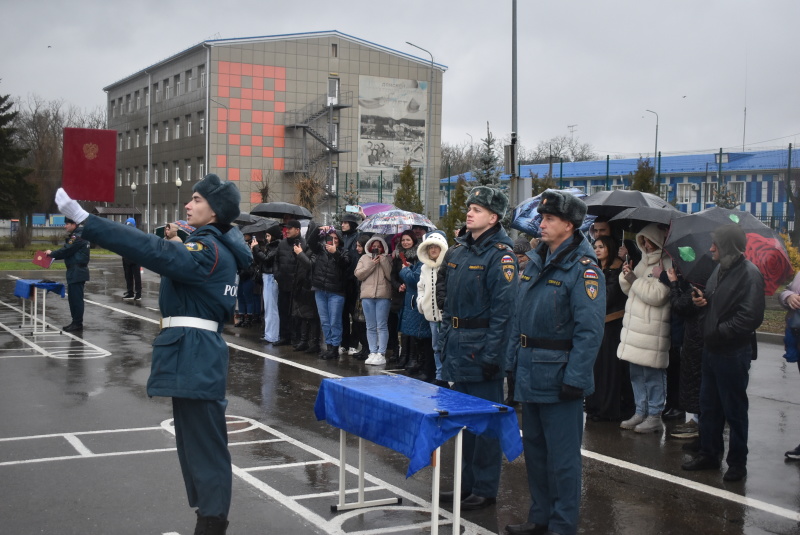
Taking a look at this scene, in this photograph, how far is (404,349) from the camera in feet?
43.8

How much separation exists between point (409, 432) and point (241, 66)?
5721 centimetres

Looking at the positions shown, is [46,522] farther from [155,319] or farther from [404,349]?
[155,319]

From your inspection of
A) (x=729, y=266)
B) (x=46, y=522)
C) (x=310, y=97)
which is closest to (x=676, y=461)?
(x=729, y=266)

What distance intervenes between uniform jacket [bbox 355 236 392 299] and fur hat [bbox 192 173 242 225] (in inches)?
305

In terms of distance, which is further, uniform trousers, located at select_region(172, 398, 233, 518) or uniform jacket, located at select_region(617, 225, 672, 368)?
uniform jacket, located at select_region(617, 225, 672, 368)

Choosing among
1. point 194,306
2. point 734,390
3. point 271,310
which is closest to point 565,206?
point 194,306

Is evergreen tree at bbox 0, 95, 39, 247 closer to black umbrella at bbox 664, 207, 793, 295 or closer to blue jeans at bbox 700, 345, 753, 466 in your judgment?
black umbrella at bbox 664, 207, 793, 295

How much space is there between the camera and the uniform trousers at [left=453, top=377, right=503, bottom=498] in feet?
22.2

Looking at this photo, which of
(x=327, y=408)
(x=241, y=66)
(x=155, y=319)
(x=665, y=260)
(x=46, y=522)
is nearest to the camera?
(x=46, y=522)

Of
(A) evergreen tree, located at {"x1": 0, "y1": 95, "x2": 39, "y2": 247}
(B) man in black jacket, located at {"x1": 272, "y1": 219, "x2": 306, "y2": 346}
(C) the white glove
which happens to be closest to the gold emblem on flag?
(C) the white glove

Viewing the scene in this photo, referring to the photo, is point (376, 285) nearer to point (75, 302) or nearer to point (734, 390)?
point (734, 390)

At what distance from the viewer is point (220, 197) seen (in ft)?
18.7

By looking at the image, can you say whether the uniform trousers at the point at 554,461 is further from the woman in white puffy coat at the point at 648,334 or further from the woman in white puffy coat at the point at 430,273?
the woman in white puffy coat at the point at 430,273

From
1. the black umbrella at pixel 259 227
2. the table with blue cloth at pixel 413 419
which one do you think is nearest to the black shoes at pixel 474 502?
the table with blue cloth at pixel 413 419
